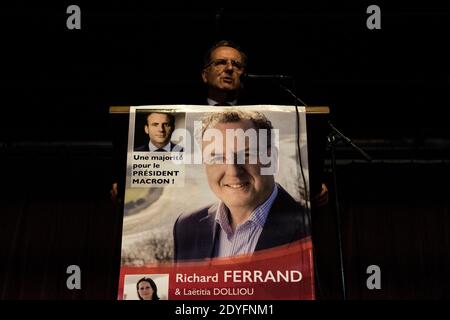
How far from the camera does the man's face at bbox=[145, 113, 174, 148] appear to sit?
1122 mm

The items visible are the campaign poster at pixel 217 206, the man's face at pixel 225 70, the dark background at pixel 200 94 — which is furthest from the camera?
the dark background at pixel 200 94

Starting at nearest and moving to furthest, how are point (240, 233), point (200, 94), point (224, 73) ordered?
point (240, 233) → point (224, 73) → point (200, 94)

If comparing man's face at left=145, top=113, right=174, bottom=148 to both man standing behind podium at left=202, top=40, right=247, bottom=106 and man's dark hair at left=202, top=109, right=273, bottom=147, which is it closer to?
man's dark hair at left=202, top=109, right=273, bottom=147

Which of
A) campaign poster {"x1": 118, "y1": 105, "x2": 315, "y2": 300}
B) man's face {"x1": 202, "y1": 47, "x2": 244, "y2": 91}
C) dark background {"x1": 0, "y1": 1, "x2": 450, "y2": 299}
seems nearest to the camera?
campaign poster {"x1": 118, "y1": 105, "x2": 315, "y2": 300}

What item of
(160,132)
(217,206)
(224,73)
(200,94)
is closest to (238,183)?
(217,206)

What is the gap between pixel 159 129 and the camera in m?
1.13

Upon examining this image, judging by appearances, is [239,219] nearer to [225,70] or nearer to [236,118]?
[236,118]

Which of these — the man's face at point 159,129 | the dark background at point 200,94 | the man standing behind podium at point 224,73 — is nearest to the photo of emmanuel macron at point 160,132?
the man's face at point 159,129

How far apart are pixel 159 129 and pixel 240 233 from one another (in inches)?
11.4

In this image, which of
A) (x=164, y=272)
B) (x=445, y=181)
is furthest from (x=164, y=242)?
(x=445, y=181)

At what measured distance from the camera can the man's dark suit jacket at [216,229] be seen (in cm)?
105

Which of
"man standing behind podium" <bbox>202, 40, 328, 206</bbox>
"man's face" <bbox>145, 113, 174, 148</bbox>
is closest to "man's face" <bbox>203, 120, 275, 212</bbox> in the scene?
"man's face" <bbox>145, 113, 174, 148</bbox>

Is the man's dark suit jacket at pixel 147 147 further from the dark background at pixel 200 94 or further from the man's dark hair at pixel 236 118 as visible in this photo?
the dark background at pixel 200 94
